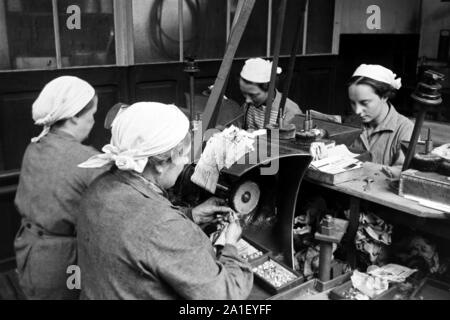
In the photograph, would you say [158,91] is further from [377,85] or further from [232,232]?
[232,232]

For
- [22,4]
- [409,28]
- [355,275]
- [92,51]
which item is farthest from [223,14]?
[355,275]

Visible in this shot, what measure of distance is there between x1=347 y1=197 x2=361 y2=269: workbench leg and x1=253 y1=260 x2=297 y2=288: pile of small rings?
0.45 m

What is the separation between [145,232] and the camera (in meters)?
1.34

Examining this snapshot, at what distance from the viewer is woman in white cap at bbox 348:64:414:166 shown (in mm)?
2863

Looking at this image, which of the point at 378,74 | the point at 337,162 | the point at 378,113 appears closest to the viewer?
the point at 337,162

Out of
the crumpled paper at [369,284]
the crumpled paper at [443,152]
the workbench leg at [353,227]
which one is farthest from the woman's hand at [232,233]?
the crumpled paper at [443,152]

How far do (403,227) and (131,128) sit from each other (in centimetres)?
143

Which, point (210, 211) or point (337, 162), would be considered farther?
point (337, 162)

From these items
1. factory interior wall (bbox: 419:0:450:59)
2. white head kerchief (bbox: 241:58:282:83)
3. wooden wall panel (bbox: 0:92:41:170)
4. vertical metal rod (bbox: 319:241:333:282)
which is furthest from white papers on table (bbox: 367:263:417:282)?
→ factory interior wall (bbox: 419:0:450:59)

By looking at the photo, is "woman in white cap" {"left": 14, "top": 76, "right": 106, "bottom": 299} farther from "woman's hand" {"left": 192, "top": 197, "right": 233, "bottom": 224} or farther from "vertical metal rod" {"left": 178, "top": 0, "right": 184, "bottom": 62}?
"vertical metal rod" {"left": 178, "top": 0, "right": 184, "bottom": 62}

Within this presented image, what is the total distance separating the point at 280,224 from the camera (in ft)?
6.69

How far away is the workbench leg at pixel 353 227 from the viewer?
207cm

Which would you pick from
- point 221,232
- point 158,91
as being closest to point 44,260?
point 221,232

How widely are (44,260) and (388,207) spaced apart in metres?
1.53
